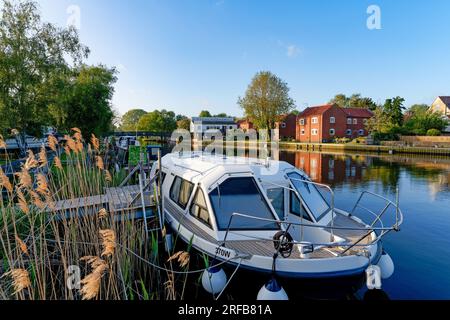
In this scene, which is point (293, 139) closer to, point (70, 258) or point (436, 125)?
point (436, 125)

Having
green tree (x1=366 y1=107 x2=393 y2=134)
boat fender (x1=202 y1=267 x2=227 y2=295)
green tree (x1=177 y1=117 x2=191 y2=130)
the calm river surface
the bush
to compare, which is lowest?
the calm river surface

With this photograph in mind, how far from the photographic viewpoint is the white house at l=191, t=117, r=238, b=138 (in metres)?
90.8

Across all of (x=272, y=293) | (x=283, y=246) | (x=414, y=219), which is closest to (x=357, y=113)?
(x=414, y=219)

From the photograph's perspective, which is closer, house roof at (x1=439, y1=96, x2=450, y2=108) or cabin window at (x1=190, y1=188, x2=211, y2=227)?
cabin window at (x1=190, y1=188, x2=211, y2=227)

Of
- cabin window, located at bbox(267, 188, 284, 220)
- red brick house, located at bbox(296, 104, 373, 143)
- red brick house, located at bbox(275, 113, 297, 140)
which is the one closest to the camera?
cabin window, located at bbox(267, 188, 284, 220)

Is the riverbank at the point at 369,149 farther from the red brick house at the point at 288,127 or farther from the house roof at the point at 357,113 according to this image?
the house roof at the point at 357,113

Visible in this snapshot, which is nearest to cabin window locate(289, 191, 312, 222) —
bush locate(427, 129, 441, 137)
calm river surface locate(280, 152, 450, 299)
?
calm river surface locate(280, 152, 450, 299)

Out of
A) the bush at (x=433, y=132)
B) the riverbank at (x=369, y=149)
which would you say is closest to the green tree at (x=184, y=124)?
the riverbank at (x=369, y=149)

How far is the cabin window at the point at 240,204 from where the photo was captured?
5875 mm

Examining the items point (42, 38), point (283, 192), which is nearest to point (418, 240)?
point (283, 192)

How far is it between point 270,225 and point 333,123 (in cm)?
5569

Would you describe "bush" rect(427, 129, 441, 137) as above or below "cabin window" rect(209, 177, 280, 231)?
above

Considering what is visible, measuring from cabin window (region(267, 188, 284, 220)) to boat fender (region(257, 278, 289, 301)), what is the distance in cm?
192

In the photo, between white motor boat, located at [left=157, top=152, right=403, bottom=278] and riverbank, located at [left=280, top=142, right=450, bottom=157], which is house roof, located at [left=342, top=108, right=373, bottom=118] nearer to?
riverbank, located at [left=280, top=142, right=450, bottom=157]
